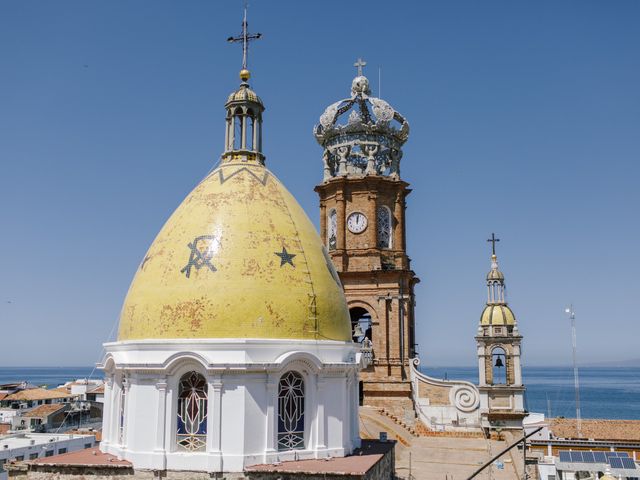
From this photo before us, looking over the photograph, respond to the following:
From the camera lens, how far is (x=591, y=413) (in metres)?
124

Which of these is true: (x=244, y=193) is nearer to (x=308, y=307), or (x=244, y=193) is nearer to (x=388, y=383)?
(x=308, y=307)

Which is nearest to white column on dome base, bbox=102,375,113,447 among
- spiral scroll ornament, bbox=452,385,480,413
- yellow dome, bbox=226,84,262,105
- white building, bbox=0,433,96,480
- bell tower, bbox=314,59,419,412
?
yellow dome, bbox=226,84,262,105

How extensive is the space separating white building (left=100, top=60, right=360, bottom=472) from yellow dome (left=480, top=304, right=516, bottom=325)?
20.9 metres

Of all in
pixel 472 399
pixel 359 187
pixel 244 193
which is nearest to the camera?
pixel 244 193

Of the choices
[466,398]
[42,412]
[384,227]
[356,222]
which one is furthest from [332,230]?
[42,412]

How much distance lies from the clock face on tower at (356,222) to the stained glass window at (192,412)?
21.4 m

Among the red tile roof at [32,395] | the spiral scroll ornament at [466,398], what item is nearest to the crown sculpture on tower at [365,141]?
the spiral scroll ornament at [466,398]

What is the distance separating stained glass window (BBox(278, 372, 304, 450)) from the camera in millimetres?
18750

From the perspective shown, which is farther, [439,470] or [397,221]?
[397,221]

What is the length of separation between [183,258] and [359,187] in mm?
20751

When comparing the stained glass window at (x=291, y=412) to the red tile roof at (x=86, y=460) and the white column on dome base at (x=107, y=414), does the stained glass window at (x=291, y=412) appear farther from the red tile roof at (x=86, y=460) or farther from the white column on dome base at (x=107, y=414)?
the white column on dome base at (x=107, y=414)

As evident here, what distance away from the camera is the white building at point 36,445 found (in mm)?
39500

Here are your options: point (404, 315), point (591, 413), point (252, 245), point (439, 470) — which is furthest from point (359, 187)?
point (591, 413)

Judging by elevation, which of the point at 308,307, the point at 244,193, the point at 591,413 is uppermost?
the point at 244,193
